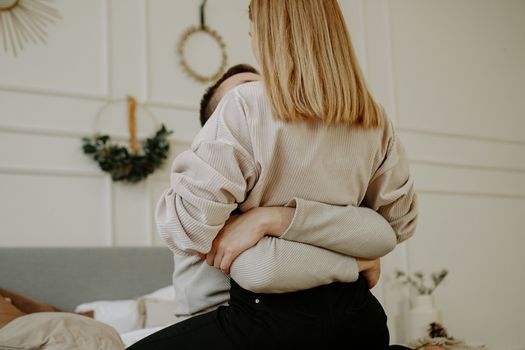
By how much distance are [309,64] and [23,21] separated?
10.1 ft

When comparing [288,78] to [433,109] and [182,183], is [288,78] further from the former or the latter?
[433,109]

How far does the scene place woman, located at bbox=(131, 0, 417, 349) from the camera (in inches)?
39.9

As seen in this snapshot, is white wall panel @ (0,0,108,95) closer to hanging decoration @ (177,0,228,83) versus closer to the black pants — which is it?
hanging decoration @ (177,0,228,83)

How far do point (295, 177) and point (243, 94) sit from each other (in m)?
0.19

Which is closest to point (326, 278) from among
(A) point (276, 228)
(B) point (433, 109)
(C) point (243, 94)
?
(A) point (276, 228)

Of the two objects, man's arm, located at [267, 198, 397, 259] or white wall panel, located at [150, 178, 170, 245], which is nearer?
man's arm, located at [267, 198, 397, 259]

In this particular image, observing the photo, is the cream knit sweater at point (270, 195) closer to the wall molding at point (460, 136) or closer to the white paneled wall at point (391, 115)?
the white paneled wall at point (391, 115)

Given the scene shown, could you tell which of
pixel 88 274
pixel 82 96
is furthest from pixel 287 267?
pixel 82 96

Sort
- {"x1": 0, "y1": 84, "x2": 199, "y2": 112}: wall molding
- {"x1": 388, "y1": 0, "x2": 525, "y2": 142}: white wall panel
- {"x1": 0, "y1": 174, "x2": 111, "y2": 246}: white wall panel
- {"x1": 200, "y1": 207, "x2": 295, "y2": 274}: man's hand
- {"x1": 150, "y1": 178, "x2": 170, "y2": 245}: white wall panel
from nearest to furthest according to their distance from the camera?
{"x1": 200, "y1": 207, "x2": 295, "y2": 274}: man's hand < {"x1": 0, "y1": 174, "x2": 111, "y2": 246}: white wall panel < {"x1": 0, "y1": 84, "x2": 199, "y2": 112}: wall molding < {"x1": 150, "y1": 178, "x2": 170, "y2": 245}: white wall panel < {"x1": 388, "y1": 0, "x2": 525, "y2": 142}: white wall panel

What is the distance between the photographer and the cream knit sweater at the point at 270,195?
1.05 meters

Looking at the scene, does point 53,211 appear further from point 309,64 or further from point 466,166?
point 466,166

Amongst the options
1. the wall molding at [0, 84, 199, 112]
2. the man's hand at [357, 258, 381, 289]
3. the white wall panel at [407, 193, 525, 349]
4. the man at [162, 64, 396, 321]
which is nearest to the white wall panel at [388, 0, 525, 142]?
the white wall panel at [407, 193, 525, 349]

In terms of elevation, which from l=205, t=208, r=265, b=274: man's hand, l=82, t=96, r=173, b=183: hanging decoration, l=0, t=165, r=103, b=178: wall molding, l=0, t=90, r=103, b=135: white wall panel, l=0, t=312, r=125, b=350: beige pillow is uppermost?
l=0, t=90, r=103, b=135: white wall panel

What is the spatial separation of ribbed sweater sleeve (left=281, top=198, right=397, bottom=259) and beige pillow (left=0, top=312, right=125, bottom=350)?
1.05 m
